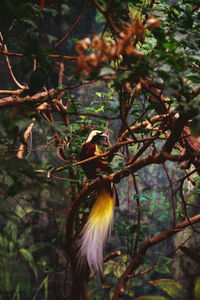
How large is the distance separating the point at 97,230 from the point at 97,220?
60mm

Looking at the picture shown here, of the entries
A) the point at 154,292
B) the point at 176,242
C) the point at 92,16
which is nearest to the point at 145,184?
the point at 176,242

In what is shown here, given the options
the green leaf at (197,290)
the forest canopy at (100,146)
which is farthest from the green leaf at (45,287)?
the green leaf at (197,290)

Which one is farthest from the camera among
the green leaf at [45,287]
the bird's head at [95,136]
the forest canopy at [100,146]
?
the green leaf at [45,287]

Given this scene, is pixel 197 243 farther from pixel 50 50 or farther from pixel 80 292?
pixel 50 50

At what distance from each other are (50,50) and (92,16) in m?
2.60

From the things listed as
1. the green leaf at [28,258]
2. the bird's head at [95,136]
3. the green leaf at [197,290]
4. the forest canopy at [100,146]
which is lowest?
the green leaf at [197,290]

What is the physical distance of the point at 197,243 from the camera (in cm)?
217

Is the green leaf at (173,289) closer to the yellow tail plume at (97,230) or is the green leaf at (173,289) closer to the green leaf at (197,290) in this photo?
the green leaf at (197,290)

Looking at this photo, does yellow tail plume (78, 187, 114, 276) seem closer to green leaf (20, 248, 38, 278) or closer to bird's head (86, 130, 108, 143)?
bird's head (86, 130, 108, 143)

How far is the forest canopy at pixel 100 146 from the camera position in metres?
0.55

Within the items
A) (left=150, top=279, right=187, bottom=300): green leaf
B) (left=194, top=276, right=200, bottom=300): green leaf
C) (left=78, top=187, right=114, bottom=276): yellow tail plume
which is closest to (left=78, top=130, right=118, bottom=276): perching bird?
(left=78, top=187, right=114, bottom=276): yellow tail plume

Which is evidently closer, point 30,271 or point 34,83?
point 34,83

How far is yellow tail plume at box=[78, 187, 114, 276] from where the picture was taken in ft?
4.02

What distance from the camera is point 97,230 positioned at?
4.27 feet
